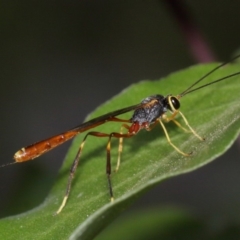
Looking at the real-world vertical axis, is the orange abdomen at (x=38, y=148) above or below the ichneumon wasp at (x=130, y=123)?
above

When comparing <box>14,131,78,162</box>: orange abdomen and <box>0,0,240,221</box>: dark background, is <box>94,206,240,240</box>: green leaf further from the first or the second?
<box>0,0,240,221</box>: dark background

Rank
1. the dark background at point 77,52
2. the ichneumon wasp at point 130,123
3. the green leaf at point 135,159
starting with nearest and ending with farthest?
the green leaf at point 135,159 → the ichneumon wasp at point 130,123 → the dark background at point 77,52

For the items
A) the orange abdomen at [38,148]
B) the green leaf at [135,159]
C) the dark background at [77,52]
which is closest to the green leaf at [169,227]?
the green leaf at [135,159]

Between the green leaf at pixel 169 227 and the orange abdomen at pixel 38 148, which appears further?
the green leaf at pixel 169 227

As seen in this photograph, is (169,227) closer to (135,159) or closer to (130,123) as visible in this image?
(130,123)

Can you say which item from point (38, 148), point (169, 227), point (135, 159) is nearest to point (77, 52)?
point (169, 227)

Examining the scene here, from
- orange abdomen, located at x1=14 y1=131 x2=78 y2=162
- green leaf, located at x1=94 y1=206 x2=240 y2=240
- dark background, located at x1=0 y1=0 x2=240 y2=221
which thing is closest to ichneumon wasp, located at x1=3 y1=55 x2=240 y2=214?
orange abdomen, located at x1=14 y1=131 x2=78 y2=162

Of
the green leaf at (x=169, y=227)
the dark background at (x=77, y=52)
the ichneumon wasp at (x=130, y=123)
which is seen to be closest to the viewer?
the ichneumon wasp at (x=130, y=123)

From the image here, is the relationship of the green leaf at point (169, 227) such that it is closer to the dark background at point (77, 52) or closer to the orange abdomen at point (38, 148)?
the orange abdomen at point (38, 148)

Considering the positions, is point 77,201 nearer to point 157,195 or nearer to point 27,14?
point 157,195
